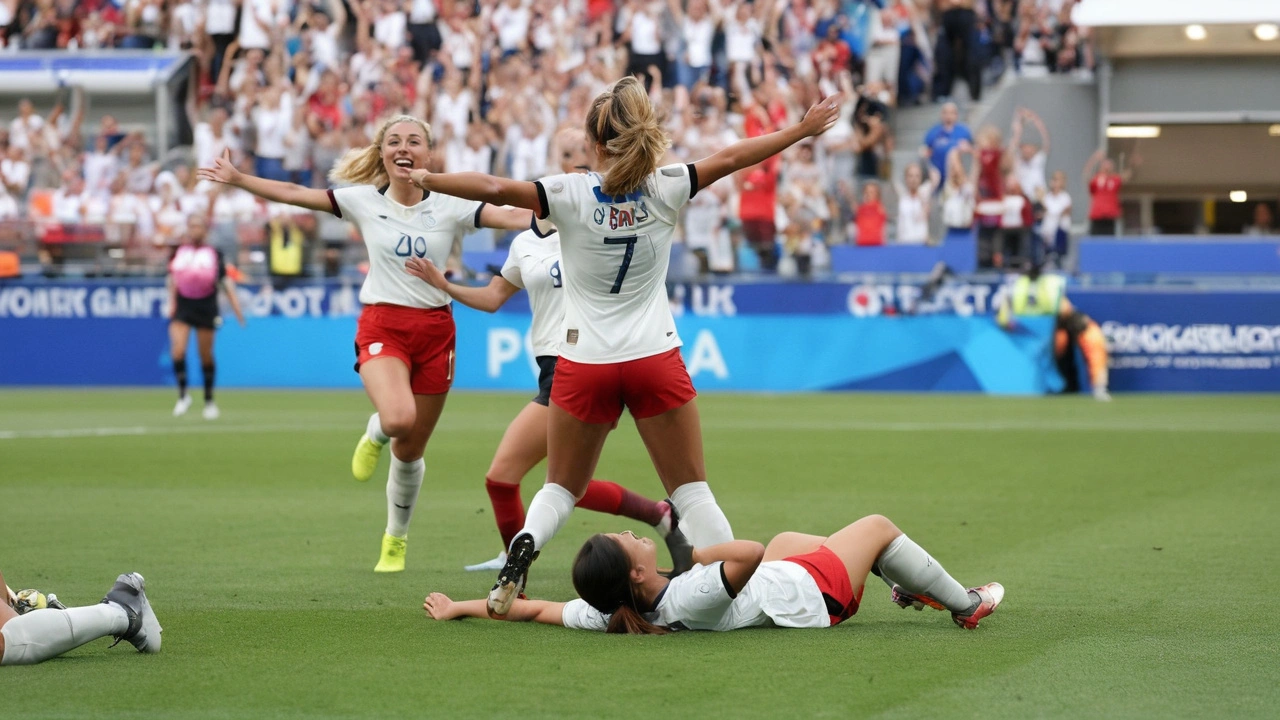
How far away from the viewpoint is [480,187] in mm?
6105

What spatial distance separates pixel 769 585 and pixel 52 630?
2.69 m

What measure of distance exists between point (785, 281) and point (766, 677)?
17.6 metres

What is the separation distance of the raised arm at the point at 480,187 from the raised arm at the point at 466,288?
4.10ft

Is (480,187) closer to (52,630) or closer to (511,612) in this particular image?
(511,612)

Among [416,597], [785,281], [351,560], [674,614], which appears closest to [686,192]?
[674,614]

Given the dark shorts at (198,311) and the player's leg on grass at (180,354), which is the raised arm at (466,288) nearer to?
the dark shorts at (198,311)

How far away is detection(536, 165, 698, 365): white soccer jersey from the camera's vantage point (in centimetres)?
634

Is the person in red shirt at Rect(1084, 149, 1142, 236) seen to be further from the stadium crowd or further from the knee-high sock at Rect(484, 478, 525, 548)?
the knee-high sock at Rect(484, 478, 525, 548)

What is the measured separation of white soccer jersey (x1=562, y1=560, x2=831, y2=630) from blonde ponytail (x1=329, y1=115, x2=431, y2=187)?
9.92 feet

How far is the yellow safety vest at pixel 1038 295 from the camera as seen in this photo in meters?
21.7

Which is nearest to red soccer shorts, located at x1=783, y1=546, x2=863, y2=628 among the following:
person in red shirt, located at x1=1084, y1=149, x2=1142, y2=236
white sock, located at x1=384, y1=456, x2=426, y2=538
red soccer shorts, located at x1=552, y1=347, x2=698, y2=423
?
red soccer shorts, located at x1=552, y1=347, x2=698, y2=423

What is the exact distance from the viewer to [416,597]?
7.57 m

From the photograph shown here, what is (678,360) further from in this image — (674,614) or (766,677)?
(766,677)

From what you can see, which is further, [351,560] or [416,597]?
[351,560]
